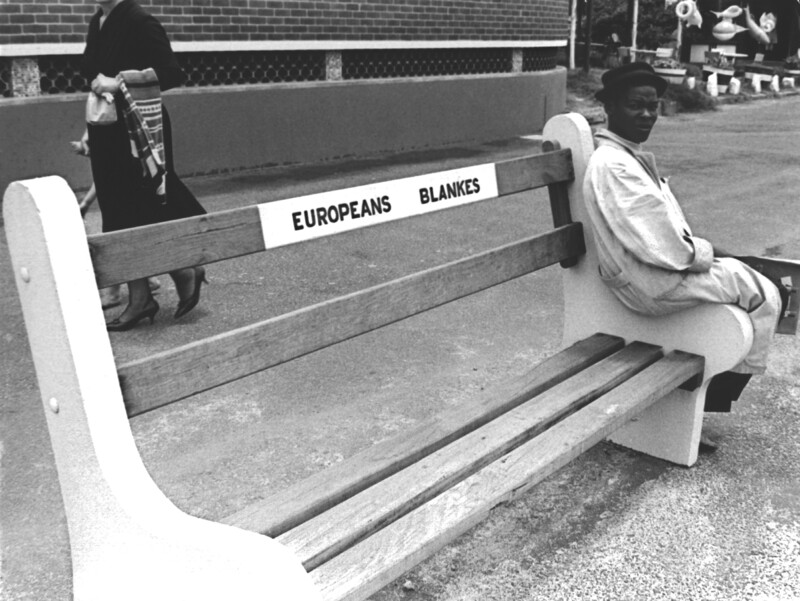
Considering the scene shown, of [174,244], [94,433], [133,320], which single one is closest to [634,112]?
[174,244]

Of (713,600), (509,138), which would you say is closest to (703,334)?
(713,600)

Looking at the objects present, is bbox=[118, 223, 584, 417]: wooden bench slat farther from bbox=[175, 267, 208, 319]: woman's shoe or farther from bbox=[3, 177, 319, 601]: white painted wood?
bbox=[175, 267, 208, 319]: woman's shoe

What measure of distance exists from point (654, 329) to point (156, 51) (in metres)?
2.94

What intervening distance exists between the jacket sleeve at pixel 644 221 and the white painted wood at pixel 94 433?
6.14 ft

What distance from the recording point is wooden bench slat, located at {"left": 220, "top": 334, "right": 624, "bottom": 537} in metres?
2.37

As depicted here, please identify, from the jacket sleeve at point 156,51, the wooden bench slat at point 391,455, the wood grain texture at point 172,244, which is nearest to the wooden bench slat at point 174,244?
the wood grain texture at point 172,244

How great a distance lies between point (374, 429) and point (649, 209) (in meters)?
1.45

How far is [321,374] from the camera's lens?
457 cm

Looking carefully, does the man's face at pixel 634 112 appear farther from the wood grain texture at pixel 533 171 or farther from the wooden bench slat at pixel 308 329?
the wooden bench slat at pixel 308 329

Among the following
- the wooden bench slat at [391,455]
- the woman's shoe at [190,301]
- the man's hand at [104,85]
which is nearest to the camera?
the wooden bench slat at [391,455]

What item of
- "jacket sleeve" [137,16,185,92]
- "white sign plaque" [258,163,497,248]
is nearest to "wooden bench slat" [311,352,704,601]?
"white sign plaque" [258,163,497,248]

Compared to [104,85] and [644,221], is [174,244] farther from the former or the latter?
[104,85]

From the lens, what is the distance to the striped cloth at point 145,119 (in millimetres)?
4895

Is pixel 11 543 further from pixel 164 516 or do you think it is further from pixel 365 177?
pixel 365 177
